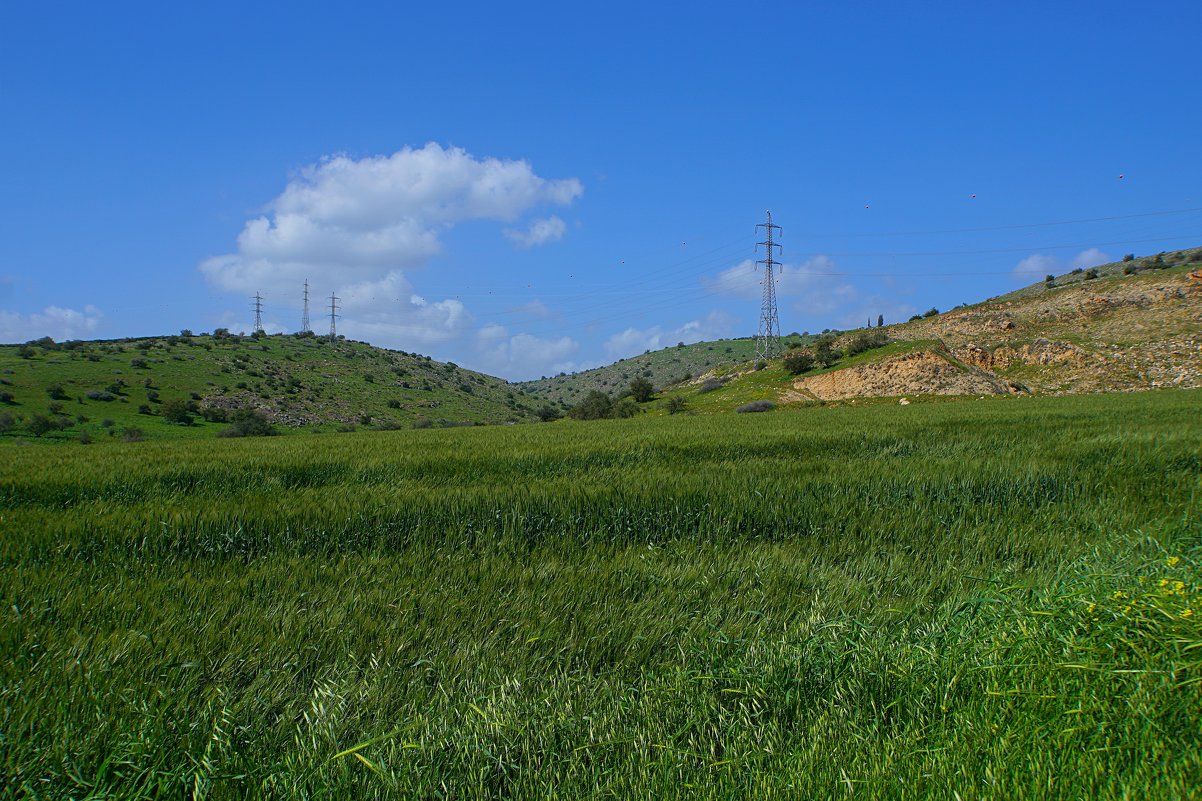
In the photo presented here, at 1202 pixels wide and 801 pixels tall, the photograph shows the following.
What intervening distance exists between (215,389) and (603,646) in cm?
7585

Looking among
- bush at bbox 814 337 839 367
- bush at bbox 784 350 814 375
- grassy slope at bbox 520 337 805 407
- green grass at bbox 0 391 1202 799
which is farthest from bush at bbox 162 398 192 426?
grassy slope at bbox 520 337 805 407

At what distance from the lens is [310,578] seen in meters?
4.34

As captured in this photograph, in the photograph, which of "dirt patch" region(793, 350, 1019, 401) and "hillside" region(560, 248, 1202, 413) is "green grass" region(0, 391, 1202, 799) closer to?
"dirt patch" region(793, 350, 1019, 401)

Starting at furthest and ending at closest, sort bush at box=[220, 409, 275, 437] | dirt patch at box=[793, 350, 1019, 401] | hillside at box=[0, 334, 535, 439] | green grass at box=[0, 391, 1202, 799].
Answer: hillside at box=[0, 334, 535, 439] < bush at box=[220, 409, 275, 437] < dirt patch at box=[793, 350, 1019, 401] < green grass at box=[0, 391, 1202, 799]

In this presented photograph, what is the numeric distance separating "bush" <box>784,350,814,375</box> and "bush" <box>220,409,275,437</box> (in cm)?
3575

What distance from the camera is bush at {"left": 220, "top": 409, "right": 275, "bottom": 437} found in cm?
4403

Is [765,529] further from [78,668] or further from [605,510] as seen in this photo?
[78,668]

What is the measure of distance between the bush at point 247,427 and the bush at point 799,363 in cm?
3575

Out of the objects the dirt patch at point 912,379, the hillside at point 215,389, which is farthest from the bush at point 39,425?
the dirt patch at point 912,379

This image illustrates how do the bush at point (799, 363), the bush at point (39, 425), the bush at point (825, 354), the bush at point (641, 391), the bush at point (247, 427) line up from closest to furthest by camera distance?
the bush at point (825, 354)
the bush at point (799, 363)
the bush at point (39, 425)
the bush at point (247, 427)
the bush at point (641, 391)

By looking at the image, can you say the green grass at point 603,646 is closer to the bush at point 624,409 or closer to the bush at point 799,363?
the bush at point 624,409

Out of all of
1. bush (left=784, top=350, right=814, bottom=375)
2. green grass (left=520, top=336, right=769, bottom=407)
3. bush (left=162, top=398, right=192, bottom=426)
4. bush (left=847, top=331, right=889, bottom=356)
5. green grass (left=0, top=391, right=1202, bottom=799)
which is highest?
green grass (left=520, top=336, right=769, bottom=407)

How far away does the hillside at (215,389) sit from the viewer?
167 feet

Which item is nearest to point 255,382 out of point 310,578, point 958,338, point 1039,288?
point 958,338
